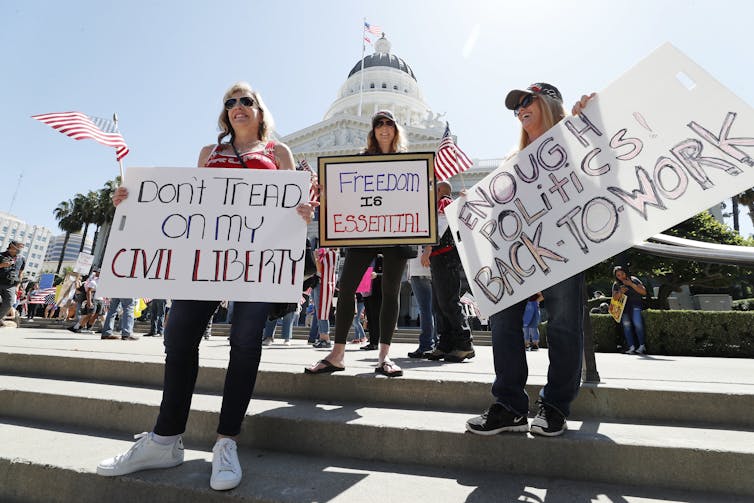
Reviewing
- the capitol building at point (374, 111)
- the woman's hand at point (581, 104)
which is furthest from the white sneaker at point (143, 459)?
the capitol building at point (374, 111)

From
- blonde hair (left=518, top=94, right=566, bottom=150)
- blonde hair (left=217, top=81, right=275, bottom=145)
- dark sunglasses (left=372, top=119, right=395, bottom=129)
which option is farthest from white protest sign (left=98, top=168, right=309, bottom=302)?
blonde hair (left=518, top=94, right=566, bottom=150)

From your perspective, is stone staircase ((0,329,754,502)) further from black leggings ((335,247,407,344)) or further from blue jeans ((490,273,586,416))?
black leggings ((335,247,407,344))

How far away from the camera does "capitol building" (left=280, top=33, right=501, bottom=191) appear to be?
148 feet

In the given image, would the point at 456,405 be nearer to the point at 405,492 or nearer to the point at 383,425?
the point at 383,425

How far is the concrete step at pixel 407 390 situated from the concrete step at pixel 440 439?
8 centimetres

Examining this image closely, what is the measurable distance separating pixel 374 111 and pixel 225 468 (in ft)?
222

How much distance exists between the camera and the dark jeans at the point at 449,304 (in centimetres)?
423

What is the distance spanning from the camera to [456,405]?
101 inches

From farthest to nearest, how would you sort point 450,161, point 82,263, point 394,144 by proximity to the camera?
1. point 82,263
2. point 450,161
3. point 394,144

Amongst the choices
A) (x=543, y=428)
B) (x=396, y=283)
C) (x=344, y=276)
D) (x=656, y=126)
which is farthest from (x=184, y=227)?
(x=656, y=126)

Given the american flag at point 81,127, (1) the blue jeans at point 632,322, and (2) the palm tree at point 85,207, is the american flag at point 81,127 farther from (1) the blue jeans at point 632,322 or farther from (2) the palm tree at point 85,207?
(2) the palm tree at point 85,207

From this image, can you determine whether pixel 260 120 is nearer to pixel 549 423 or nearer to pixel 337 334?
pixel 337 334

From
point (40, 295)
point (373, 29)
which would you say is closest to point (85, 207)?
point (40, 295)

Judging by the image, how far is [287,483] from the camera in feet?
5.92
